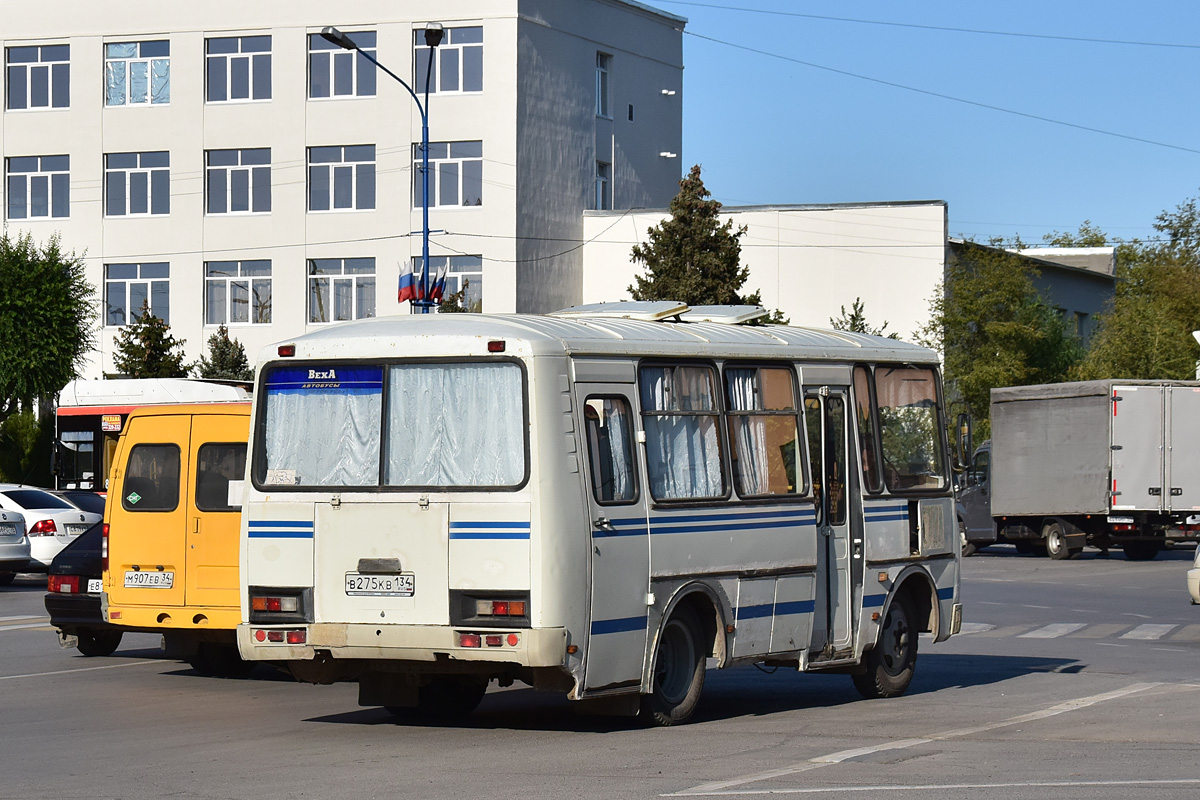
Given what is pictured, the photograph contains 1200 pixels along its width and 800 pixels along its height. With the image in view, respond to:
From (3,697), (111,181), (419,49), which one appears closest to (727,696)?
(3,697)

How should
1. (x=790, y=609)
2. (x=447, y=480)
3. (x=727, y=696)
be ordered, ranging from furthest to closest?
(x=727, y=696) → (x=790, y=609) → (x=447, y=480)

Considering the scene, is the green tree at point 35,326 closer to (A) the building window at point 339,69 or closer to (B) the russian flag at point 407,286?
(A) the building window at point 339,69

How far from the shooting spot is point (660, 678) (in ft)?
38.5

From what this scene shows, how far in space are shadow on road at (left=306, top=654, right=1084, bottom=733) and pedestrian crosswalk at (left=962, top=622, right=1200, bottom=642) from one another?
2859 mm

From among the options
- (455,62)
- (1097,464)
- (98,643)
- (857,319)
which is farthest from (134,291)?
(98,643)

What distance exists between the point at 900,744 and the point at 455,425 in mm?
3447

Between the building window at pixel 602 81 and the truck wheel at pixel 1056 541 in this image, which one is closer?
the truck wheel at pixel 1056 541

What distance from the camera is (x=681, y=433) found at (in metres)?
11.9

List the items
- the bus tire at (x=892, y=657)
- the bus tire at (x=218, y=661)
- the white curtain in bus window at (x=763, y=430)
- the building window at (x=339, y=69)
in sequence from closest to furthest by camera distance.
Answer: the white curtain in bus window at (x=763, y=430) → the bus tire at (x=892, y=657) → the bus tire at (x=218, y=661) → the building window at (x=339, y=69)

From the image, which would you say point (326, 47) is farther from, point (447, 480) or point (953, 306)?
point (447, 480)

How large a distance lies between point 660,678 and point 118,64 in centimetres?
5109

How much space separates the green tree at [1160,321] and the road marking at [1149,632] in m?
34.4

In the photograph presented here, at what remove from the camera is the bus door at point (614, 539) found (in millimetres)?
10922

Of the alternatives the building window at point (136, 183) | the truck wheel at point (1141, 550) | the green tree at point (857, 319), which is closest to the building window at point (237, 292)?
the building window at point (136, 183)
